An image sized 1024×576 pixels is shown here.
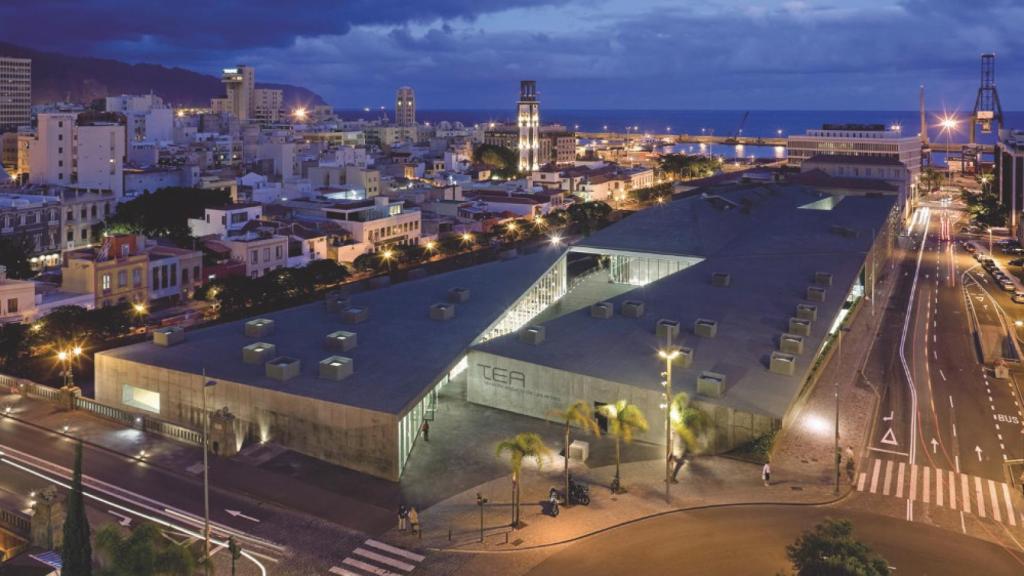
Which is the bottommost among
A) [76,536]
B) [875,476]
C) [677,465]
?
[875,476]

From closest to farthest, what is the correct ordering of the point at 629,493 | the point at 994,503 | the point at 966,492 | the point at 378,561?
the point at 378,561, the point at 994,503, the point at 629,493, the point at 966,492

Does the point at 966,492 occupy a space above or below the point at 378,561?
above

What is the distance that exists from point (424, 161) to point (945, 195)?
392ft

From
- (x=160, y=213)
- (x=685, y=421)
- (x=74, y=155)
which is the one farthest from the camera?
(x=74, y=155)

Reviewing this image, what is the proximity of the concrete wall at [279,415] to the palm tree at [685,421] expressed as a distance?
13476 mm

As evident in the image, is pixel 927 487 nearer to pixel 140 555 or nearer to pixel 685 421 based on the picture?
pixel 685 421

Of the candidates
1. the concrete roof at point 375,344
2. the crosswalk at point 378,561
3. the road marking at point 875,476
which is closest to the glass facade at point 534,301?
the concrete roof at point 375,344

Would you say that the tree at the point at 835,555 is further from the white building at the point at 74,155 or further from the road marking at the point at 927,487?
the white building at the point at 74,155

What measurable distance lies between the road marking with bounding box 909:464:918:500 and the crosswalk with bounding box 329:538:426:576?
22044 millimetres

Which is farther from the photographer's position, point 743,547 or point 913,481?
point 913,481

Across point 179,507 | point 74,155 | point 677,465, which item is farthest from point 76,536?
point 74,155

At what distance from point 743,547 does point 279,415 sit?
76.0 ft

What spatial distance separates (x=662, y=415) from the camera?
4109 centimetres

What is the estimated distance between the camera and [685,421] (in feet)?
128
